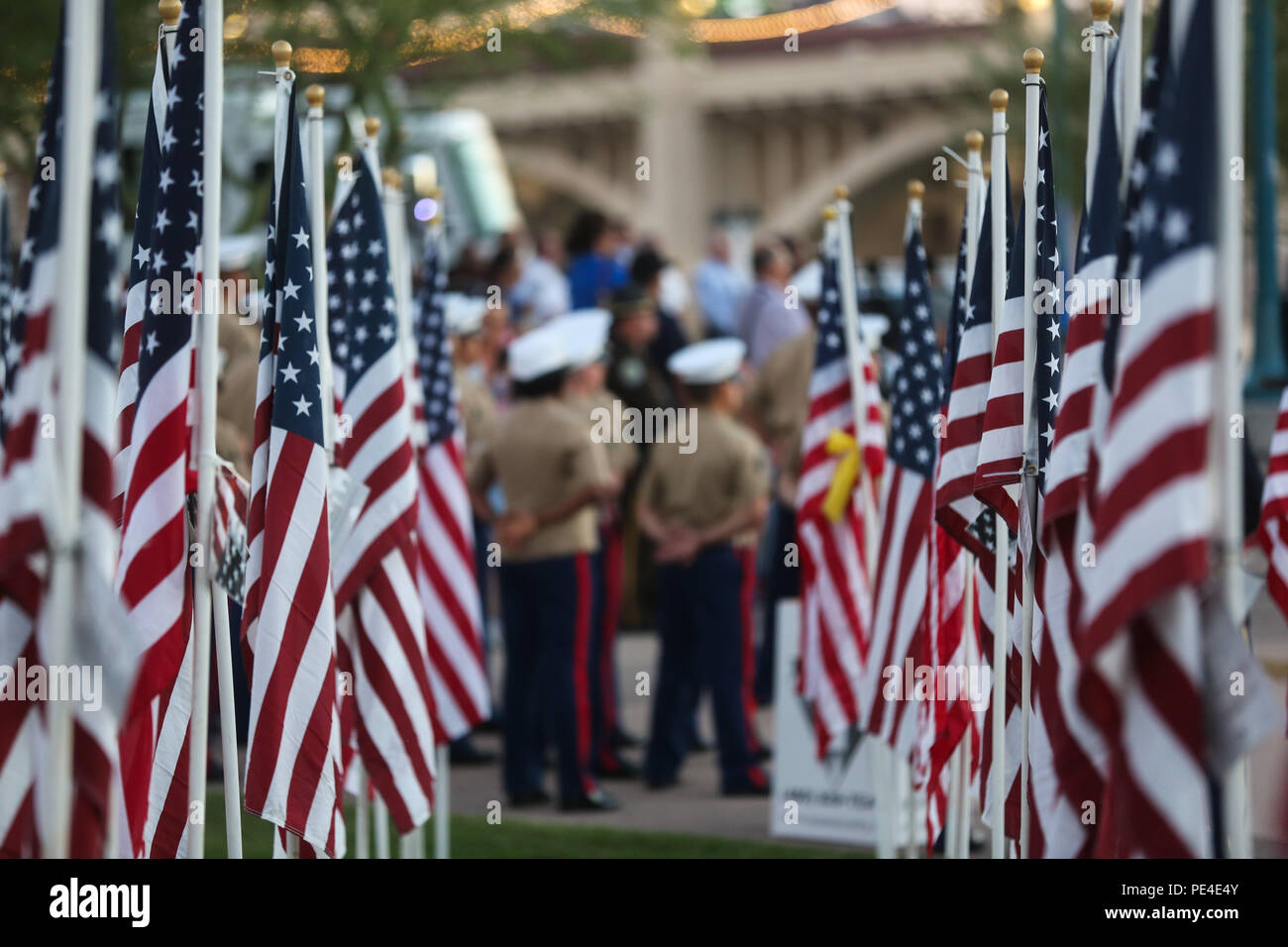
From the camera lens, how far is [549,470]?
9719 millimetres

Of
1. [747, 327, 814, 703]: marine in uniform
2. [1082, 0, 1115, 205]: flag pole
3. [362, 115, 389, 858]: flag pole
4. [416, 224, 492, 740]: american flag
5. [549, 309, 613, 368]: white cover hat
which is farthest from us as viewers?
[747, 327, 814, 703]: marine in uniform

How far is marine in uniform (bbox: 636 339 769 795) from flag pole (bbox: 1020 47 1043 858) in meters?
4.63

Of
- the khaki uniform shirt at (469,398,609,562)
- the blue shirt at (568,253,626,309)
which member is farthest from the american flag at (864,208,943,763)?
the blue shirt at (568,253,626,309)

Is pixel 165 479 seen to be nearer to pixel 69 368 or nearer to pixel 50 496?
pixel 50 496

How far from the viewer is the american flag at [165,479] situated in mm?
5078

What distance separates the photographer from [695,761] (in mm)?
11164

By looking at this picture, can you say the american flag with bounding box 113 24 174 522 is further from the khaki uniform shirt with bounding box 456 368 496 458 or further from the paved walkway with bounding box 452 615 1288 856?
the khaki uniform shirt with bounding box 456 368 496 458

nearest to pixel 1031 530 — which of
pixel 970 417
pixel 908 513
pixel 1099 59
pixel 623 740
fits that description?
pixel 970 417

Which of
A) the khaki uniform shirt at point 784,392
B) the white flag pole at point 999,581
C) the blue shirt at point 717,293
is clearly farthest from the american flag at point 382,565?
the blue shirt at point 717,293

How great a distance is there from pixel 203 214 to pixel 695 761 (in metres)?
6.55

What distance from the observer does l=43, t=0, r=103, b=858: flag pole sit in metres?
3.84

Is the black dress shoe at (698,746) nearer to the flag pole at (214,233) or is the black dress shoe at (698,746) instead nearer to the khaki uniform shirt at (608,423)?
the khaki uniform shirt at (608,423)

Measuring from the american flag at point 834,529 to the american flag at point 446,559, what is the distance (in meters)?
1.62
